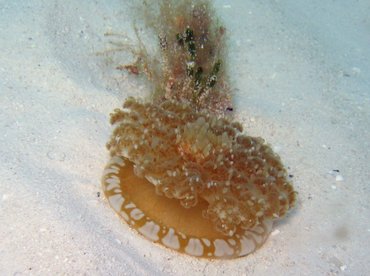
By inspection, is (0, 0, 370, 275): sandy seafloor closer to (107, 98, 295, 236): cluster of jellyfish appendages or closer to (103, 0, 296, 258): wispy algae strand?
(103, 0, 296, 258): wispy algae strand

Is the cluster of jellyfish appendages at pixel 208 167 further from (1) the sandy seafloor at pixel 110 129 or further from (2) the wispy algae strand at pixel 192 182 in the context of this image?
(1) the sandy seafloor at pixel 110 129

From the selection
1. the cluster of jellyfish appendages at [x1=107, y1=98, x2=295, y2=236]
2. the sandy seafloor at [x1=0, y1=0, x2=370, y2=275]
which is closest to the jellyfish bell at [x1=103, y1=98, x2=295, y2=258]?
the cluster of jellyfish appendages at [x1=107, y1=98, x2=295, y2=236]

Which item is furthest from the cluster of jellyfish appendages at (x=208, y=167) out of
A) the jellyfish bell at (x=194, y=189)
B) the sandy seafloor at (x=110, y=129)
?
the sandy seafloor at (x=110, y=129)

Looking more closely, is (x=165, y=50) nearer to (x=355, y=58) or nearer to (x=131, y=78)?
(x=131, y=78)

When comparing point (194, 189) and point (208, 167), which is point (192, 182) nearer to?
point (194, 189)

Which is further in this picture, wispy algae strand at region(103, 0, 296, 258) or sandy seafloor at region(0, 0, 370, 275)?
wispy algae strand at region(103, 0, 296, 258)

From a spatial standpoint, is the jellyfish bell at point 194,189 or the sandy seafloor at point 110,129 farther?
the jellyfish bell at point 194,189

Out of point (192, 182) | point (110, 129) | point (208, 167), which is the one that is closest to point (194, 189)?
point (192, 182)
